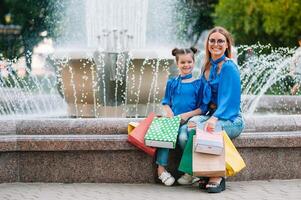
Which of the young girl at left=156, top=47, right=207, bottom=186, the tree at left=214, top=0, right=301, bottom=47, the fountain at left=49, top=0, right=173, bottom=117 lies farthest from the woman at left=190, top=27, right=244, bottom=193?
the tree at left=214, top=0, right=301, bottom=47

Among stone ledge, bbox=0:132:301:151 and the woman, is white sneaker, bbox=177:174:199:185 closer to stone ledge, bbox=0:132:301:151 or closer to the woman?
the woman

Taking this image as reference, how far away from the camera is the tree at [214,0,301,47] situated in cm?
2933

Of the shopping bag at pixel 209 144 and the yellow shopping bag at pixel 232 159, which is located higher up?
the shopping bag at pixel 209 144

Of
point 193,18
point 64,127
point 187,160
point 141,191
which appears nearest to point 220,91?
point 187,160

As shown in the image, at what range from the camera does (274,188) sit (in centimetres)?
687

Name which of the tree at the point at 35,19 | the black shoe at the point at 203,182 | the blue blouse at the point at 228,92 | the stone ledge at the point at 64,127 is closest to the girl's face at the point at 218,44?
the blue blouse at the point at 228,92

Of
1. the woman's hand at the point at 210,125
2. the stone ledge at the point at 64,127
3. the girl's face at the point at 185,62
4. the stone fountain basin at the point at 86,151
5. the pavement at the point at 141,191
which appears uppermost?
the girl's face at the point at 185,62

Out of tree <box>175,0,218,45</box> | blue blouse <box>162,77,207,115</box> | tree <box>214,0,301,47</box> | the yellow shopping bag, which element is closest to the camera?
the yellow shopping bag

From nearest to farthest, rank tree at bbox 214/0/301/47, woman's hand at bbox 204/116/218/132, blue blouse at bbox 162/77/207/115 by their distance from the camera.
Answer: woman's hand at bbox 204/116/218/132
blue blouse at bbox 162/77/207/115
tree at bbox 214/0/301/47

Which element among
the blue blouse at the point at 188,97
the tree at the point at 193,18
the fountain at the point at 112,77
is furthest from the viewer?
the tree at the point at 193,18

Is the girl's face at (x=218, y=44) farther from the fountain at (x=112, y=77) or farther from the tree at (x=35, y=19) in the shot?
the tree at (x=35, y=19)

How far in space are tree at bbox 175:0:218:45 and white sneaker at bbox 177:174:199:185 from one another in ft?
101

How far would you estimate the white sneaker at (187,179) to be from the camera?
6.96 metres

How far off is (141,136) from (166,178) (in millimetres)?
482
